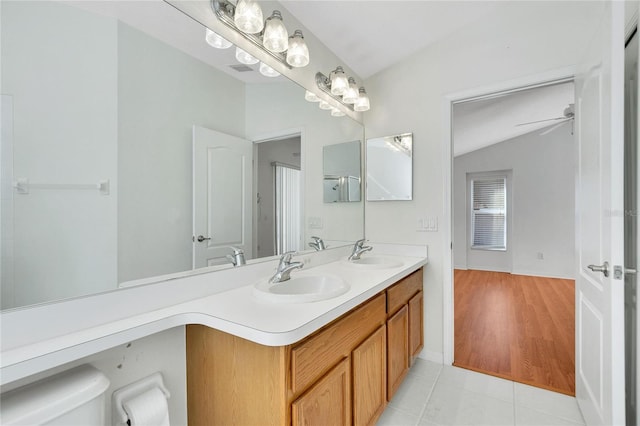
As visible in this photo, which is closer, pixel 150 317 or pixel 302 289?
pixel 150 317

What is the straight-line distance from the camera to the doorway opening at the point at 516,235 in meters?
2.44

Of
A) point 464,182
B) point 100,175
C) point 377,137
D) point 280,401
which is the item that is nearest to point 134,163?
point 100,175

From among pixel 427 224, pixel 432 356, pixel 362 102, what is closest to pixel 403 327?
pixel 432 356

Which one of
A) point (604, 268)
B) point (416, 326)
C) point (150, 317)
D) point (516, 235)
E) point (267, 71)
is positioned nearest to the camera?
point (150, 317)

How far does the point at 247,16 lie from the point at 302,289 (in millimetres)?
1362

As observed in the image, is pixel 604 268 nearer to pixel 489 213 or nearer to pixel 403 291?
pixel 403 291

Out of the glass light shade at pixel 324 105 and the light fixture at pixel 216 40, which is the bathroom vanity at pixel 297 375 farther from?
the glass light shade at pixel 324 105

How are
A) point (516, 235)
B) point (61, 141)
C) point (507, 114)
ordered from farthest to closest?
point (516, 235) → point (507, 114) → point (61, 141)

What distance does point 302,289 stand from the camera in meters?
1.47

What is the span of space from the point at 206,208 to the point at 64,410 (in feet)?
2.61

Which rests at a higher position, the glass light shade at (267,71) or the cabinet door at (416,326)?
the glass light shade at (267,71)

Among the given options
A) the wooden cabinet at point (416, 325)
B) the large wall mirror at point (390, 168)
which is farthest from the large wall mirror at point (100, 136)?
the wooden cabinet at point (416, 325)

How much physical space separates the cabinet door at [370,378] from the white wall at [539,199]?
436cm

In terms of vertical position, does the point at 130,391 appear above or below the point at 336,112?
below
